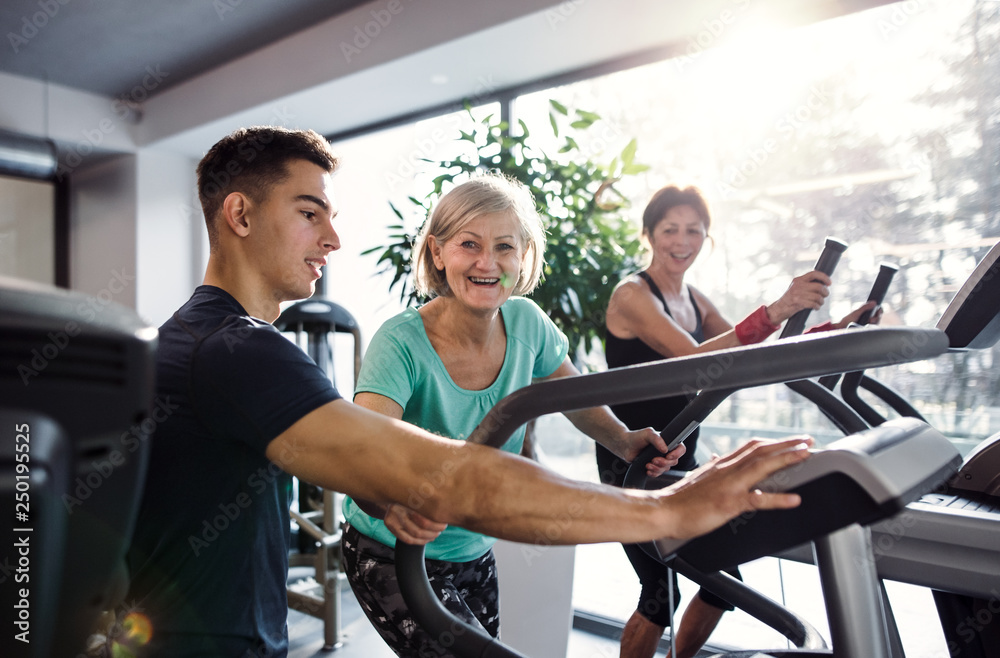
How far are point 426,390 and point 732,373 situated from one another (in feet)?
2.73

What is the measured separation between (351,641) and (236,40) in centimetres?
321

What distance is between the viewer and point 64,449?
40cm

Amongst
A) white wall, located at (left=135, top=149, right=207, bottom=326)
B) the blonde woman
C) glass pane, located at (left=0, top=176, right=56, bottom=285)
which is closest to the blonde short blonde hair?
the blonde woman

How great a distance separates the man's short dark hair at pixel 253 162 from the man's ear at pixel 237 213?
12 millimetres

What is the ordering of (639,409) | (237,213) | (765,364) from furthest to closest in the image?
(639,409) < (237,213) < (765,364)

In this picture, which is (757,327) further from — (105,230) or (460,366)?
(105,230)

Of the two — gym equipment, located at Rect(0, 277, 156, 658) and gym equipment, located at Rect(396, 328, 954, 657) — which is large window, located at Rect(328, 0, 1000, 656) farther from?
gym equipment, located at Rect(0, 277, 156, 658)

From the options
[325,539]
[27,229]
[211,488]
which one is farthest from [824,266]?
[27,229]

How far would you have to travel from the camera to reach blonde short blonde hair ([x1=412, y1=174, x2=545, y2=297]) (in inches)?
59.9

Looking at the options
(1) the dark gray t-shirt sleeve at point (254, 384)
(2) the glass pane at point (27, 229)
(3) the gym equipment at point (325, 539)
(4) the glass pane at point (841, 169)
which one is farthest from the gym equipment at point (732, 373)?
(2) the glass pane at point (27, 229)

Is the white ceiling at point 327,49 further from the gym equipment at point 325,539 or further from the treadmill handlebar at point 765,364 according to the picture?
the treadmill handlebar at point 765,364

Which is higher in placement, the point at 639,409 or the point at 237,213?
the point at 237,213

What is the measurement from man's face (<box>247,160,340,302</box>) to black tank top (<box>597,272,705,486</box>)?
1.09m

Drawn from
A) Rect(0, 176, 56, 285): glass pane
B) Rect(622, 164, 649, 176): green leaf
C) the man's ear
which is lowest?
the man's ear
